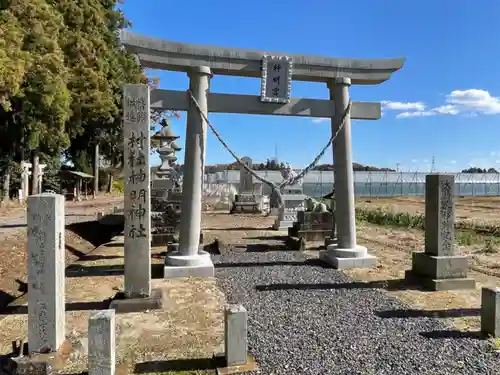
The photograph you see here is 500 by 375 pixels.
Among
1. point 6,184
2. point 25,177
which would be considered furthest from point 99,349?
point 25,177

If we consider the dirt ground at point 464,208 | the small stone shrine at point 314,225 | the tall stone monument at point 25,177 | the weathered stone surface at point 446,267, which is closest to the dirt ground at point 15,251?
the tall stone monument at point 25,177

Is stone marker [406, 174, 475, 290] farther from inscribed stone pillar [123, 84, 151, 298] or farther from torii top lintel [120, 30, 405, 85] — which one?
inscribed stone pillar [123, 84, 151, 298]

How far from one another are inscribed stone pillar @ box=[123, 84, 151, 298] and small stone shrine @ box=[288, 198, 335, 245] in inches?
247

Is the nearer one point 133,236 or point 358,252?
point 133,236

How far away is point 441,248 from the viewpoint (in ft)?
21.4

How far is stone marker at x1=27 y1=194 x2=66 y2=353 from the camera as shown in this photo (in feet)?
12.6

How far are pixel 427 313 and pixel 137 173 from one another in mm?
4558

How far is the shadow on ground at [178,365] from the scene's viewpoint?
3.70m

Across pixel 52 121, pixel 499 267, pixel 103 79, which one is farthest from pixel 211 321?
pixel 103 79

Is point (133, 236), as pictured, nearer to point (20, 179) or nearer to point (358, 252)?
point (358, 252)

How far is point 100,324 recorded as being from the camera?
11.5 ft

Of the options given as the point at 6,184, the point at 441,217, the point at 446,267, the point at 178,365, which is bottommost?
the point at 178,365

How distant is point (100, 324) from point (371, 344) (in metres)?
2.89

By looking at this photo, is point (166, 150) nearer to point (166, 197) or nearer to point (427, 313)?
point (166, 197)
